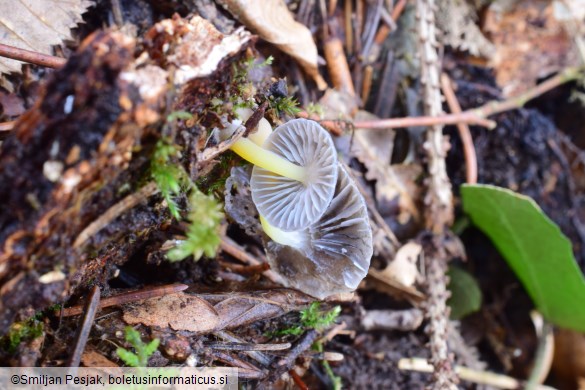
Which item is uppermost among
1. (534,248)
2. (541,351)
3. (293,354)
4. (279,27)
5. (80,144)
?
(279,27)

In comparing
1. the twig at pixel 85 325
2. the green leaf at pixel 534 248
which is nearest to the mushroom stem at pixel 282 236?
the twig at pixel 85 325

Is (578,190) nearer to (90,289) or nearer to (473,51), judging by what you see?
(473,51)

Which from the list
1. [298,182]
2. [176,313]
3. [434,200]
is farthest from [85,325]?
[434,200]

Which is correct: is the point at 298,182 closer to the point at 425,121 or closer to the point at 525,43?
the point at 425,121

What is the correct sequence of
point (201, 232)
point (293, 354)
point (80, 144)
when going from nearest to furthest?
1. point (80, 144)
2. point (201, 232)
3. point (293, 354)

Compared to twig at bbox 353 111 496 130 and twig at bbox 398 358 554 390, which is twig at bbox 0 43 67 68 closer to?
twig at bbox 353 111 496 130

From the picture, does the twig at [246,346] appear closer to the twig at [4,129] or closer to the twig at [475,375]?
the twig at [475,375]

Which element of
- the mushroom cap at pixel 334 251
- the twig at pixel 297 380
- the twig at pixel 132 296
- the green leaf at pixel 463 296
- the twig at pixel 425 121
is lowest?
the green leaf at pixel 463 296

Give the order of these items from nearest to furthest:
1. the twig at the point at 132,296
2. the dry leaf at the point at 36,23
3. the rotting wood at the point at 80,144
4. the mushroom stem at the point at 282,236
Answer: the rotting wood at the point at 80,144
the twig at the point at 132,296
the mushroom stem at the point at 282,236
the dry leaf at the point at 36,23
